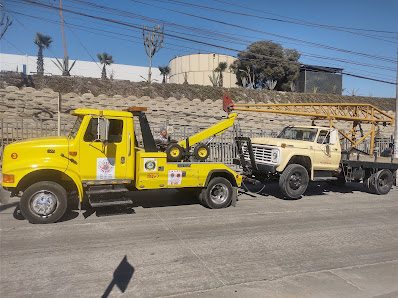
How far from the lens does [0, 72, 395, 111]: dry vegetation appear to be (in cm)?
2067

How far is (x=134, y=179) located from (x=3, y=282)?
366 cm

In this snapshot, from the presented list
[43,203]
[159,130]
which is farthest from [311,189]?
[43,203]

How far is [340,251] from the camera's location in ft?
18.5

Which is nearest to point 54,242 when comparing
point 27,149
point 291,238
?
point 27,149

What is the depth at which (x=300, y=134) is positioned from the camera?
35.7ft

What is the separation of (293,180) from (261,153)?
1.30 metres

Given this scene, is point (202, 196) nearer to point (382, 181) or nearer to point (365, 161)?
point (365, 161)

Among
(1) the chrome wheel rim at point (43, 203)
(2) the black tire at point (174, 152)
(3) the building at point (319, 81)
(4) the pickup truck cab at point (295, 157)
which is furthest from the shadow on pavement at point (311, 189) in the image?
(3) the building at point (319, 81)

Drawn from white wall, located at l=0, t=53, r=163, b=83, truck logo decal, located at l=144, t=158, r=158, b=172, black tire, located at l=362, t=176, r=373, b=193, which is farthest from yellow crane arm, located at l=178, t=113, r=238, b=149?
white wall, located at l=0, t=53, r=163, b=83

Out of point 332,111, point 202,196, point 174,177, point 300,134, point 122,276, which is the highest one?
point 332,111

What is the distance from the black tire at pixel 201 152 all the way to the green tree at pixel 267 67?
29.7 m

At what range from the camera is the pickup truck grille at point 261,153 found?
32.6 feet

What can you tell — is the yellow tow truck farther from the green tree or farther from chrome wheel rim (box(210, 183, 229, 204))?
the green tree

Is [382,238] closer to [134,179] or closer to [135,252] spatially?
[135,252]
